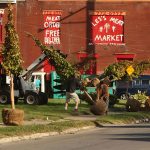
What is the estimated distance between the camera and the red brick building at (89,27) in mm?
46875

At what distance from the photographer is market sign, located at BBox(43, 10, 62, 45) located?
155 feet

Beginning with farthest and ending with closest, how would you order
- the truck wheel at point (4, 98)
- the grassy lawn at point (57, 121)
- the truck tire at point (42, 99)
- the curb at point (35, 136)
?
the truck wheel at point (4, 98)
the truck tire at point (42, 99)
the grassy lawn at point (57, 121)
the curb at point (35, 136)

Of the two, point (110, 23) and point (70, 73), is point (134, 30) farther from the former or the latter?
point (70, 73)

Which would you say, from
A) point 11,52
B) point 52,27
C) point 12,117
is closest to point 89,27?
point 52,27

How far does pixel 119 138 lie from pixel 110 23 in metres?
31.8

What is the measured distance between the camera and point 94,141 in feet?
51.2

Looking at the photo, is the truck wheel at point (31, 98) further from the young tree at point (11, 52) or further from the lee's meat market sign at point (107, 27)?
the lee's meat market sign at point (107, 27)

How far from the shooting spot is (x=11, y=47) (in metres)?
20.0

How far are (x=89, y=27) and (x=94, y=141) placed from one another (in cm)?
3215

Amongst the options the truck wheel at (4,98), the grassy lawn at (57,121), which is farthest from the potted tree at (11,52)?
the truck wheel at (4,98)

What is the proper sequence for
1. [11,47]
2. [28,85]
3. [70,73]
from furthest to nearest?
[28,85] < [70,73] < [11,47]

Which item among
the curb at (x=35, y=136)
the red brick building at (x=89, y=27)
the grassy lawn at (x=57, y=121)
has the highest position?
the red brick building at (x=89, y=27)

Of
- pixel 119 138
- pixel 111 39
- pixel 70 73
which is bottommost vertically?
pixel 119 138

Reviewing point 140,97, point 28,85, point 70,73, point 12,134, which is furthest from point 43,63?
point 12,134
